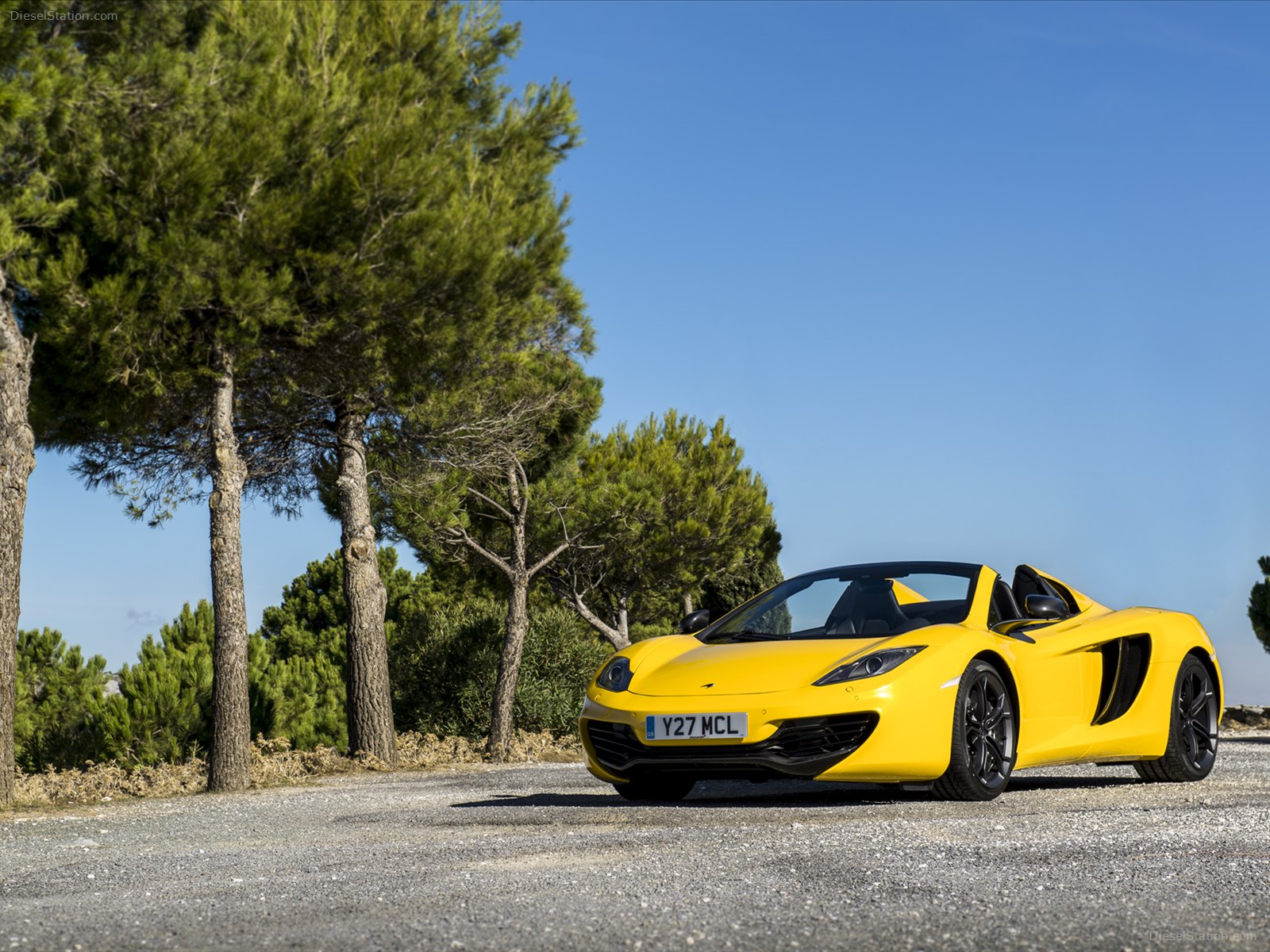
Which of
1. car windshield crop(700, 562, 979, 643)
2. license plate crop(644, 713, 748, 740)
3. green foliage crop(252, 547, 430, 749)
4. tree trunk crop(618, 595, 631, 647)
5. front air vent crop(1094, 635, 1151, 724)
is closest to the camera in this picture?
license plate crop(644, 713, 748, 740)

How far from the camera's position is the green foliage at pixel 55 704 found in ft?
60.9

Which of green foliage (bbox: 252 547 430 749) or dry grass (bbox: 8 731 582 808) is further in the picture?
green foliage (bbox: 252 547 430 749)

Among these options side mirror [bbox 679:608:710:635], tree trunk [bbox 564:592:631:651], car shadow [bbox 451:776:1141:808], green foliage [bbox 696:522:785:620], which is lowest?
car shadow [bbox 451:776:1141:808]

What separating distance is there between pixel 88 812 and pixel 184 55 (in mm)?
6060

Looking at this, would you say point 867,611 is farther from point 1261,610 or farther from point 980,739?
point 1261,610

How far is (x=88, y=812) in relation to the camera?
908 centimetres

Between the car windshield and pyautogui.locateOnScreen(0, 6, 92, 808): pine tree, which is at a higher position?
pyautogui.locateOnScreen(0, 6, 92, 808): pine tree

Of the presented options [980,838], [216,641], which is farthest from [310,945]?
[216,641]

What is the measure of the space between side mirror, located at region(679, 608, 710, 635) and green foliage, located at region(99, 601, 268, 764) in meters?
10.7

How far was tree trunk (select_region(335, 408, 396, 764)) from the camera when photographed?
15.5 metres

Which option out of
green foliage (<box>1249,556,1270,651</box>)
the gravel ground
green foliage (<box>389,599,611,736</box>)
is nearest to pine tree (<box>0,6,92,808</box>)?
the gravel ground

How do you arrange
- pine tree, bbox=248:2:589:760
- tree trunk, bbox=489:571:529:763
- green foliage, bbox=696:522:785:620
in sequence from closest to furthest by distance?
pine tree, bbox=248:2:589:760
tree trunk, bbox=489:571:529:763
green foliage, bbox=696:522:785:620

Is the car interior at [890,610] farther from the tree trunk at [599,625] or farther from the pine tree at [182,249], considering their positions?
the tree trunk at [599,625]

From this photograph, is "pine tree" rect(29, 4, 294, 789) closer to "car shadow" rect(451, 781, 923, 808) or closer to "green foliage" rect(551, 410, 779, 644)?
"car shadow" rect(451, 781, 923, 808)
